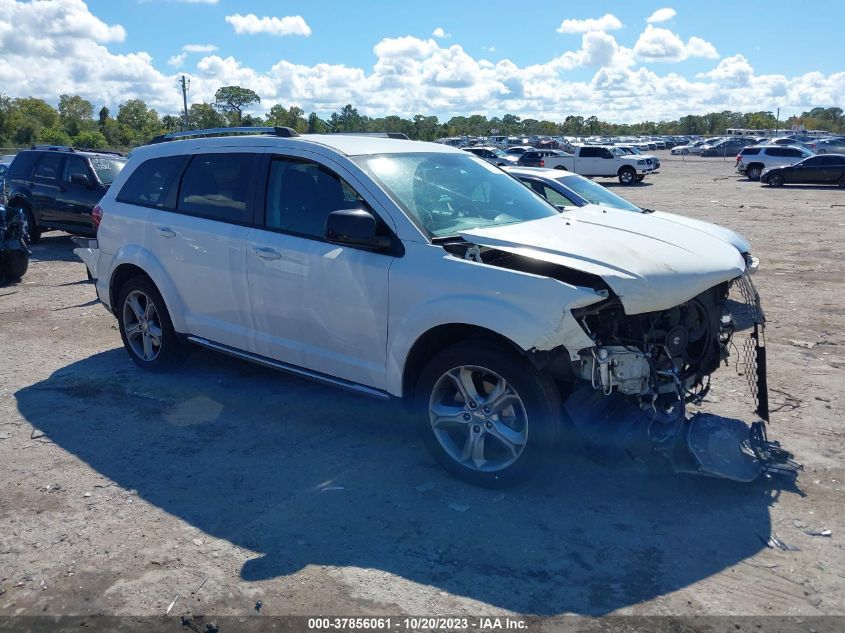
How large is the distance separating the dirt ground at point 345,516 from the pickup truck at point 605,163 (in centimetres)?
3242

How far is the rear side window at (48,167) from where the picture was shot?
14133 mm

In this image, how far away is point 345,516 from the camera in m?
4.21

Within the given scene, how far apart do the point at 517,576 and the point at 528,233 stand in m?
2.05

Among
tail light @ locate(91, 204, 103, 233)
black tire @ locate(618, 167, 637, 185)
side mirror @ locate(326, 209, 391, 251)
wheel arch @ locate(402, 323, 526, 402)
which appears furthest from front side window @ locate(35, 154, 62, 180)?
black tire @ locate(618, 167, 637, 185)

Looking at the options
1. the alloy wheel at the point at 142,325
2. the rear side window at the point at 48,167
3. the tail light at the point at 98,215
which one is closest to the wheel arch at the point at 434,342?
the alloy wheel at the point at 142,325

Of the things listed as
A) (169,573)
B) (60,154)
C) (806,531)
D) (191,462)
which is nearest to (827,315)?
(806,531)

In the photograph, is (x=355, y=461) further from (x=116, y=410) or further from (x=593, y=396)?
(x=116, y=410)

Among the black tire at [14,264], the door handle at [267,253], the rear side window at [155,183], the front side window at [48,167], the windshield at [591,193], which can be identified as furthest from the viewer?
the front side window at [48,167]

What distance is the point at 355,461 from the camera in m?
4.91

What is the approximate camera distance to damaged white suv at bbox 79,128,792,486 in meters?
4.14

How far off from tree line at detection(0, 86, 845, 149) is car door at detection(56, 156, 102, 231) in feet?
11.5

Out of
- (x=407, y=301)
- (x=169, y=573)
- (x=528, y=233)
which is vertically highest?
(x=528, y=233)

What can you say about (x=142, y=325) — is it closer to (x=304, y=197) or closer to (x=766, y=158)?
(x=304, y=197)

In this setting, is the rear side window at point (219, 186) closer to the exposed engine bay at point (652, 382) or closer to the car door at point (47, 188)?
the exposed engine bay at point (652, 382)
